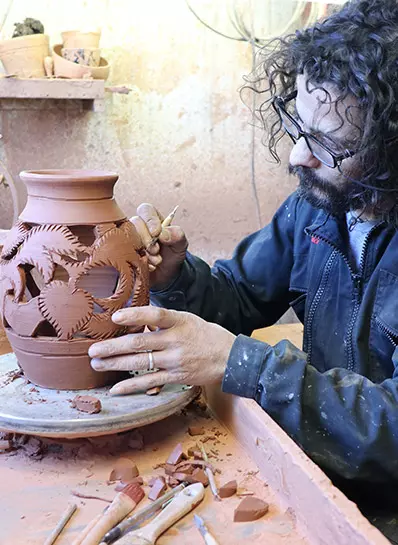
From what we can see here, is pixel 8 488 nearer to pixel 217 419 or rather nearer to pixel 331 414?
pixel 217 419

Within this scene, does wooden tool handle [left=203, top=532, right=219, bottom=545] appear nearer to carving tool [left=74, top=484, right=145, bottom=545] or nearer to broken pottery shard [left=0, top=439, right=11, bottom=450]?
carving tool [left=74, top=484, right=145, bottom=545]

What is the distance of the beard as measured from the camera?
1.87 metres

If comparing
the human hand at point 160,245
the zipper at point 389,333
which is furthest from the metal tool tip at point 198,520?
the human hand at point 160,245

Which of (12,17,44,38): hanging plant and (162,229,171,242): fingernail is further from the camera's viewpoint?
(12,17,44,38): hanging plant

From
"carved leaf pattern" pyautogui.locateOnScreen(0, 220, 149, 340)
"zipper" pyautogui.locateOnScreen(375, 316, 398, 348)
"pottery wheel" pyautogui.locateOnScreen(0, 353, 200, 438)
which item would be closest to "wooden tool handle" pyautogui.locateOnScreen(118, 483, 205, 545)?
"pottery wheel" pyautogui.locateOnScreen(0, 353, 200, 438)

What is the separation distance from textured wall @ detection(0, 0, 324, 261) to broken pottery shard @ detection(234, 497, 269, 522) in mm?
3146

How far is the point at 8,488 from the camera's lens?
4.68 feet

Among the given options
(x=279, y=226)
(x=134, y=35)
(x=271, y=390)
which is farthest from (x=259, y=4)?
(x=271, y=390)

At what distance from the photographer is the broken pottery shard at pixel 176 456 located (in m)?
1.53

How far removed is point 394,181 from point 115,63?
2695mm

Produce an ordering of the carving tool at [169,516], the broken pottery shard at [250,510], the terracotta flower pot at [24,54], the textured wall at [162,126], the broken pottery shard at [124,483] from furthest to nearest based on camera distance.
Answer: the textured wall at [162,126] < the terracotta flower pot at [24,54] < the broken pottery shard at [124,483] < the broken pottery shard at [250,510] < the carving tool at [169,516]

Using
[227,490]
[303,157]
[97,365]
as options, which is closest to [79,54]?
[303,157]

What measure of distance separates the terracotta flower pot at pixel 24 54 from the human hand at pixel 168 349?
8.28ft

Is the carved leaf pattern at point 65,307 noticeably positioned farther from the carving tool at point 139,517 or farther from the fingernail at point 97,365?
the carving tool at point 139,517
